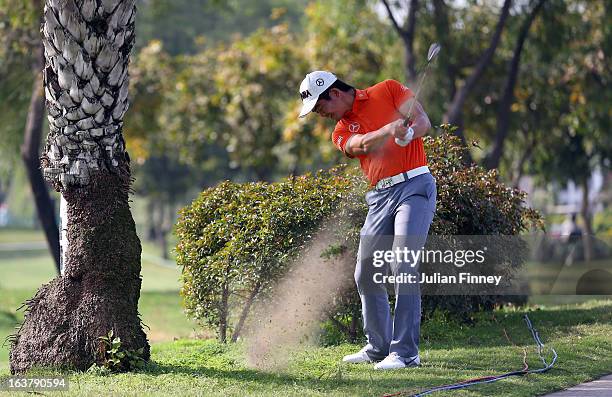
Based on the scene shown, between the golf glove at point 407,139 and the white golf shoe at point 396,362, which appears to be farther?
the white golf shoe at point 396,362

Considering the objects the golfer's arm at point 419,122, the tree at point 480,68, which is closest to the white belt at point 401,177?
the golfer's arm at point 419,122

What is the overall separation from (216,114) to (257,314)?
2125 centimetres

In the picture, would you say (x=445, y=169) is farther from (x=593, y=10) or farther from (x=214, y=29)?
(x=214, y=29)

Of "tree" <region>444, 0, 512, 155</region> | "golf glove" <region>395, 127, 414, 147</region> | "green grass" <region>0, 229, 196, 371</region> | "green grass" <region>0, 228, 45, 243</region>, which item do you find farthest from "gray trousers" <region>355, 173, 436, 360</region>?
"green grass" <region>0, 228, 45, 243</region>

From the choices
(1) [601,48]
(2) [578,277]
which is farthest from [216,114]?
(2) [578,277]

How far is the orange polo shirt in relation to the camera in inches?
305

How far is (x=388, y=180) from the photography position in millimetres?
7781

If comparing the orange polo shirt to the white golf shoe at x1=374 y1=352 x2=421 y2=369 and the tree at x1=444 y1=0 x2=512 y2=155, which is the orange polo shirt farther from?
the tree at x1=444 y1=0 x2=512 y2=155

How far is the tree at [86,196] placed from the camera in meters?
7.90

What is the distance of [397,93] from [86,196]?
253 cm

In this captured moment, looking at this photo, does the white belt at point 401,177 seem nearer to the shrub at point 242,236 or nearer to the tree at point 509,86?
the shrub at point 242,236

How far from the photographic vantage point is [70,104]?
809 cm

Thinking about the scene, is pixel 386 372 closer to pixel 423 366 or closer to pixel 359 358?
pixel 423 366

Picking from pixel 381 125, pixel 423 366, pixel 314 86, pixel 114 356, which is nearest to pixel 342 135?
pixel 381 125
